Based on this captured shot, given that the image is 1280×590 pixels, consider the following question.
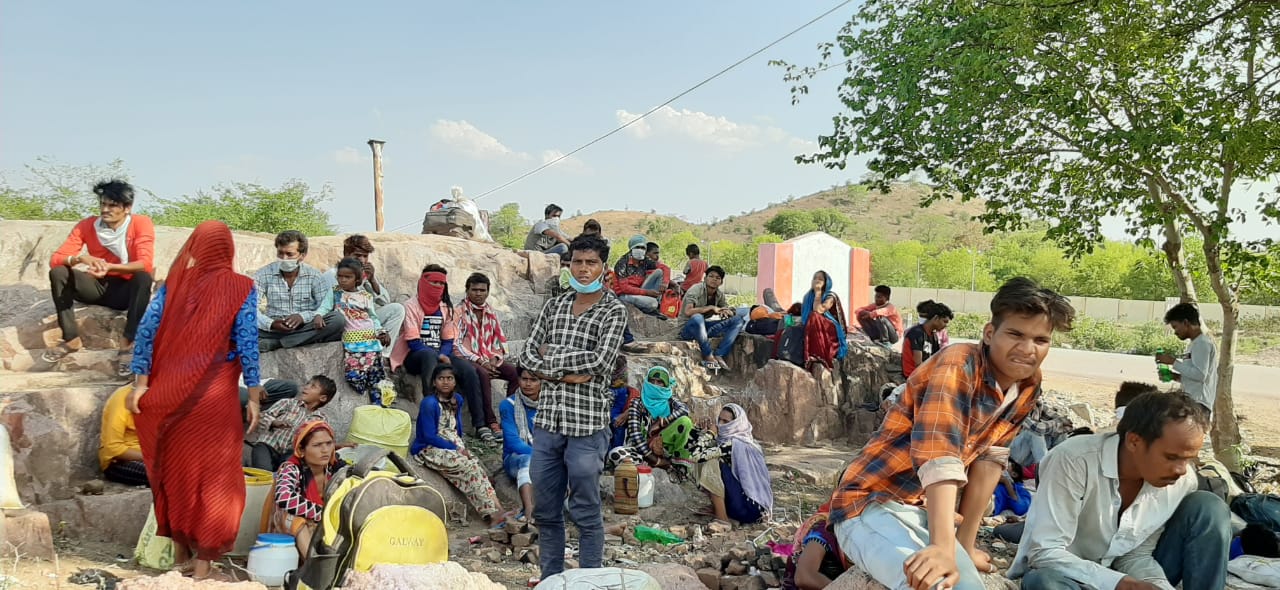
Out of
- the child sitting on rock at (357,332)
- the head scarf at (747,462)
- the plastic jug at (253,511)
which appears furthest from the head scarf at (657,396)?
the plastic jug at (253,511)

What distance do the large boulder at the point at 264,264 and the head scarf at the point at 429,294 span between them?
2.01m

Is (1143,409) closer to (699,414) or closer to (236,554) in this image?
(236,554)

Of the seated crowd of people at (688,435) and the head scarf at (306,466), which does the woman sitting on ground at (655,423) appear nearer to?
the seated crowd of people at (688,435)

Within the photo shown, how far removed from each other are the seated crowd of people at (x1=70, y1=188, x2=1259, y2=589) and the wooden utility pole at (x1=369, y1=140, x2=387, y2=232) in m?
6.97

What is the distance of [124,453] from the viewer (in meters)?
4.77

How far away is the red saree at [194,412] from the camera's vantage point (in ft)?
12.9

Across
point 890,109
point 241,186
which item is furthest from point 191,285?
point 241,186

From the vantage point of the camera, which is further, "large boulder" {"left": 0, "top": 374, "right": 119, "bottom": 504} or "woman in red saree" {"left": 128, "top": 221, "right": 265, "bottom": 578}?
"large boulder" {"left": 0, "top": 374, "right": 119, "bottom": 504}

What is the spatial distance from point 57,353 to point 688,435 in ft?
15.7

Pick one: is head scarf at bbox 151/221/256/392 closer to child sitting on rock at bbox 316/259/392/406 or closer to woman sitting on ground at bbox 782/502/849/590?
child sitting on rock at bbox 316/259/392/406

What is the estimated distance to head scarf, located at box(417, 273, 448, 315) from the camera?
6.74 m

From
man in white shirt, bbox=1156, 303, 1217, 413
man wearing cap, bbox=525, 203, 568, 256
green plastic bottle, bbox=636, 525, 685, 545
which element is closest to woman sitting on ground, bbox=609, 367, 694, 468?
green plastic bottle, bbox=636, 525, 685, 545

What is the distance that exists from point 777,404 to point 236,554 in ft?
21.2

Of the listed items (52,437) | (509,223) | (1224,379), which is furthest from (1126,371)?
(509,223)
